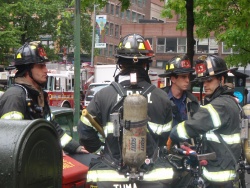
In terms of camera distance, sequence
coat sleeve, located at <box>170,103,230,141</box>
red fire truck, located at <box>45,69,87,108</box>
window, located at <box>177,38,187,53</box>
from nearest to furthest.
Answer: coat sleeve, located at <box>170,103,230,141</box>, red fire truck, located at <box>45,69,87,108</box>, window, located at <box>177,38,187,53</box>

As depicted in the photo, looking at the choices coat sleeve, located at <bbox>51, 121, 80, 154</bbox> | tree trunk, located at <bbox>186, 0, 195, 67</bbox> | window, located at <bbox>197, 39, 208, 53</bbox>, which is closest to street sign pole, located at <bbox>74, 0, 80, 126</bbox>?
coat sleeve, located at <bbox>51, 121, 80, 154</bbox>

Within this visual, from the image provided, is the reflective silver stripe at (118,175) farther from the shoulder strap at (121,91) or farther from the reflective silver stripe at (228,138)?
the reflective silver stripe at (228,138)

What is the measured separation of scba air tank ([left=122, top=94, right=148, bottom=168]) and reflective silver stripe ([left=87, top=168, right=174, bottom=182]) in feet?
1.04

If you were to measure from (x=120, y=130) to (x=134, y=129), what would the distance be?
0.80 ft

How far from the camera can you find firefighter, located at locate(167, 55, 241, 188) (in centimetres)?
490

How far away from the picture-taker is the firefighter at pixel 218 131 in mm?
4902

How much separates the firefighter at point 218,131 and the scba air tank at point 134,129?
3.51 ft

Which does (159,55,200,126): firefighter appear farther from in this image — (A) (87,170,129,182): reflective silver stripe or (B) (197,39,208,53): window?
(B) (197,39,208,53): window

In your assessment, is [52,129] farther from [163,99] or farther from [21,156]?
[163,99]

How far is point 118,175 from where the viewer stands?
4258mm

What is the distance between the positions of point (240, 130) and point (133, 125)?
157cm

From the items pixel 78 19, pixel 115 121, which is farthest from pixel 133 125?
pixel 78 19

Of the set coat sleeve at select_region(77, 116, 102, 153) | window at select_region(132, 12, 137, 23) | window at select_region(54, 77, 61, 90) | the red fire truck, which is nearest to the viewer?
coat sleeve at select_region(77, 116, 102, 153)

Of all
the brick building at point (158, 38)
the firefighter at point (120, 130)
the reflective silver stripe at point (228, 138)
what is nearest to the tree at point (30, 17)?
the brick building at point (158, 38)
